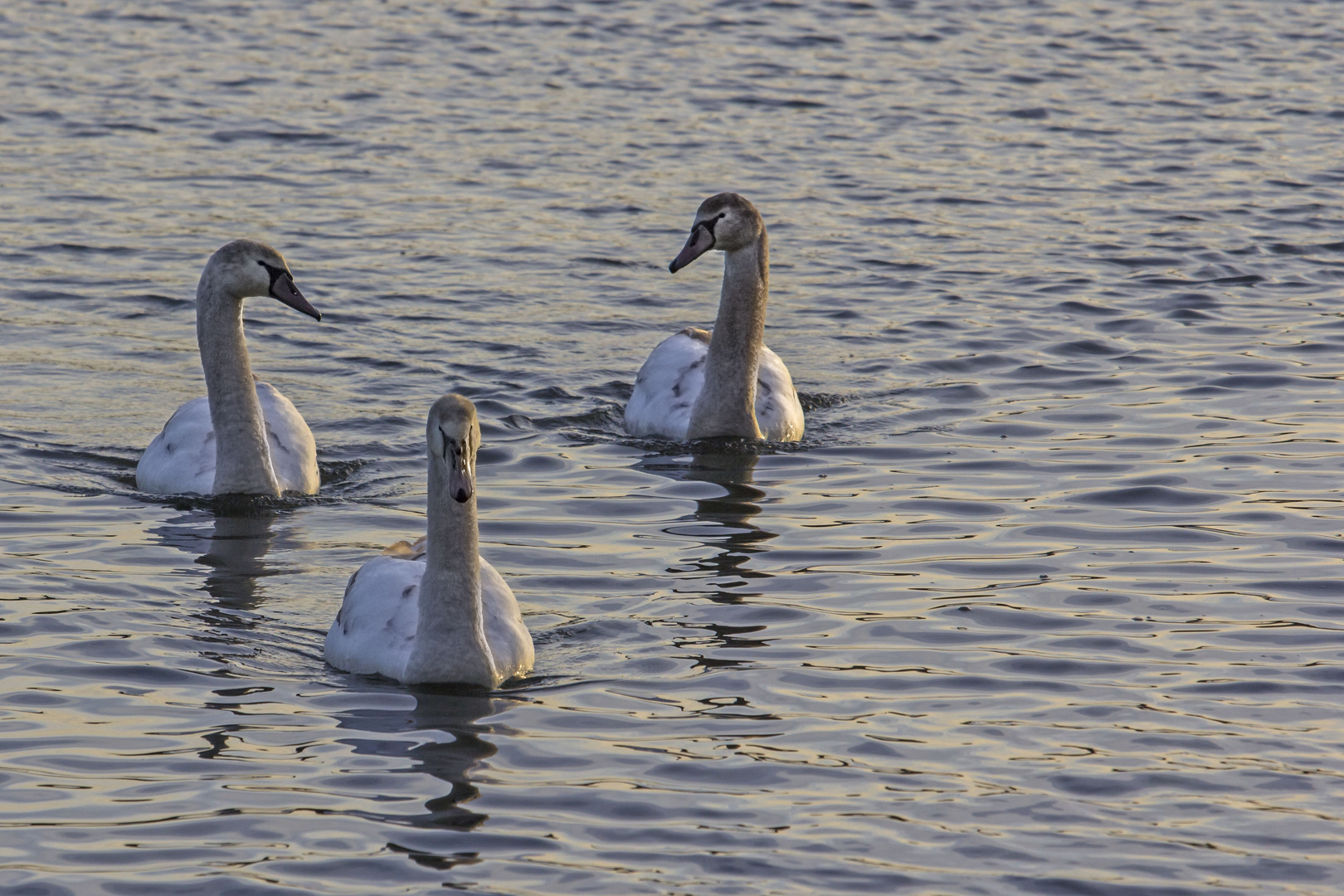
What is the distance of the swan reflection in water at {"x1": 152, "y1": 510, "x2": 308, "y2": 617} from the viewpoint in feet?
31.8

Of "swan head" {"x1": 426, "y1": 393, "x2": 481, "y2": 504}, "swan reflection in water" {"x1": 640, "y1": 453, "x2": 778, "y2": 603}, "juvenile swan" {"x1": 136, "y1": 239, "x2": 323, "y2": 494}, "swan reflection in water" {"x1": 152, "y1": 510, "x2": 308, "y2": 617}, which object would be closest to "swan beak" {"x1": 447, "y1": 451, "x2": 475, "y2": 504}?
"swan head" {"x1": 426, "y1": 393, "x2": 481, "y2": 504}

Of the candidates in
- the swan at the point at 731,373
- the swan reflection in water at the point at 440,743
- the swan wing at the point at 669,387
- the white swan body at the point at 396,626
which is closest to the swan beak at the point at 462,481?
the white swan body at the point at 396,626

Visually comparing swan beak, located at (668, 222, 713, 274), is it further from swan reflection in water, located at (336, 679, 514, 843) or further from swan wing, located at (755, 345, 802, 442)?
swan reflection in water, located at (336, 679, 514, 843)

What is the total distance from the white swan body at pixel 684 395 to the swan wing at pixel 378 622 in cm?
423

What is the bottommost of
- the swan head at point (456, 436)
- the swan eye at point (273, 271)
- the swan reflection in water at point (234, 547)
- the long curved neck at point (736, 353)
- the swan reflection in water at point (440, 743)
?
the swan reflection in water at point (440, 743)

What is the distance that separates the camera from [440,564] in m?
8.38

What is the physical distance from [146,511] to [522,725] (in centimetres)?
399

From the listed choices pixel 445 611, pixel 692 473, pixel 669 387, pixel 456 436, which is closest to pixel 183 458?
pixel 692 473

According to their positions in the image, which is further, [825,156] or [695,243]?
[825,156]

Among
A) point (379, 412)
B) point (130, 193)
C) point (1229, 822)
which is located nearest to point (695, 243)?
point (379, 412)

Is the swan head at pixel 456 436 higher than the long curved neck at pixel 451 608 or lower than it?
higher

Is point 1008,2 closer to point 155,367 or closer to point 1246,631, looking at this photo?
point 155,367

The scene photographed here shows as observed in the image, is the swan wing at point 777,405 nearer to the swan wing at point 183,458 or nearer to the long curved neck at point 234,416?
the long curved neck at point 234,416

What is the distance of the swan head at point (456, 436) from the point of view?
808cm
